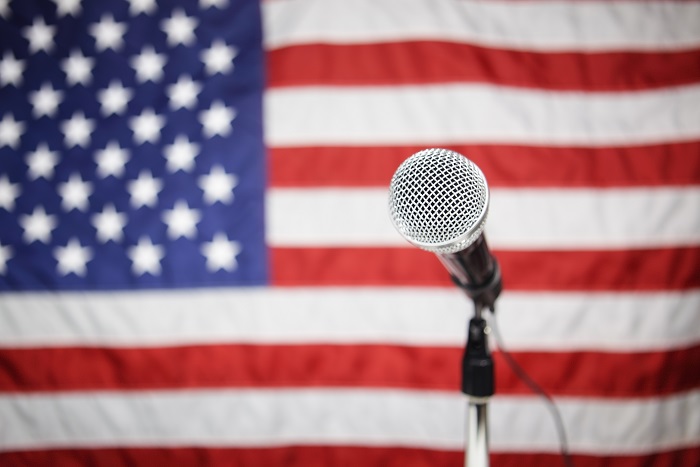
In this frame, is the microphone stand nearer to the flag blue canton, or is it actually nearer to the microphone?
the microphone

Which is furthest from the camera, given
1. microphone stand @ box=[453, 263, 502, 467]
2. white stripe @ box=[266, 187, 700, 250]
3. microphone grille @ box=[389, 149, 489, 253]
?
white stripe @ box=[266, 187, 700, 250]

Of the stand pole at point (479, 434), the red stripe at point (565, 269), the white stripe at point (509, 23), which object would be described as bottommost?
the stand pole at point (479, 434)

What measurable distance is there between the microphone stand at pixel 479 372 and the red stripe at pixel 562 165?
0.60 meters

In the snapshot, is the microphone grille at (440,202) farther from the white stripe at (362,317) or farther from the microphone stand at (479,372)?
the white stripe at (362,317)

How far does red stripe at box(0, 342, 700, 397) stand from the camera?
126cm

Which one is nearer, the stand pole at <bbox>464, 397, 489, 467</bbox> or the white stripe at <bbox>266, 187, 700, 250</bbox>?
the stand pole at <bbox>464, 397, 489, 467</bbox>

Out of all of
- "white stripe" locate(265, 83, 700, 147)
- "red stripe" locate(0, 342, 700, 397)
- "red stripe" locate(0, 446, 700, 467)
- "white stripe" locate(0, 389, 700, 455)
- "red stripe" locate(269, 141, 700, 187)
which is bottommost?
"red stripe" locate(0, 446, 700, 467)

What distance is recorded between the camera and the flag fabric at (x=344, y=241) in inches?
49.1

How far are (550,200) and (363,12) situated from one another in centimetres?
64

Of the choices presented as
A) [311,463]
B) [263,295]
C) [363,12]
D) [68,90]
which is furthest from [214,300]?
[363,12]

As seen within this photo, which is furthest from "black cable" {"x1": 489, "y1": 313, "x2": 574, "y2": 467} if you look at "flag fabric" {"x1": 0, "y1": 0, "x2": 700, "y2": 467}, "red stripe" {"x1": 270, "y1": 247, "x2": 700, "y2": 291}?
"red stripe" {"x1": 270, "y1": 247, "x2": 700, "y2": 291}

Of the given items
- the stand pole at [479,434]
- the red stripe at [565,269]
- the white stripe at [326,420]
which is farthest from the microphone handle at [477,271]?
the white stripe at [326,420]

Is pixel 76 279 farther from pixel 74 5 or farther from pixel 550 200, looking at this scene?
pixel 550 200

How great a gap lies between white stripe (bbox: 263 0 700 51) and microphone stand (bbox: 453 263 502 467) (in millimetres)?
794
